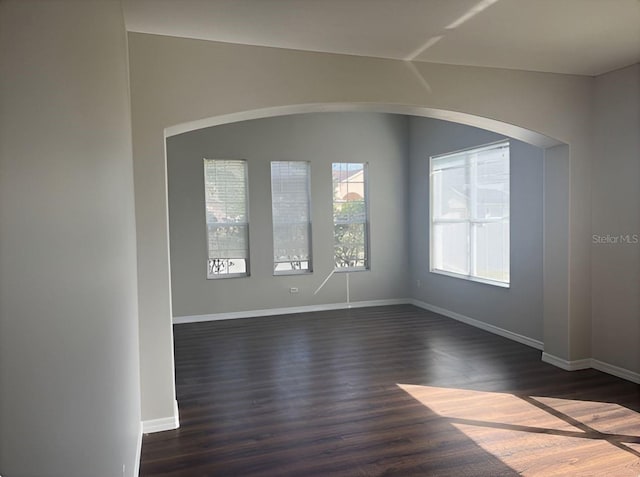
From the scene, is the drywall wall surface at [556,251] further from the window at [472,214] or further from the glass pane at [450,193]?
the glass pane at [450,193]

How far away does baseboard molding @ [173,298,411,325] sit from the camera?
6.75 m

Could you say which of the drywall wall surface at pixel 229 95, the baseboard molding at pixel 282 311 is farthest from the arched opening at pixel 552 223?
the baseboard molding at pixel 282 311

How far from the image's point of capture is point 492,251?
19.4 feet

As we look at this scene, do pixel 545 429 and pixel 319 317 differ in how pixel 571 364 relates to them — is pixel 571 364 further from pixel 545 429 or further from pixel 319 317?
pixel 319 317

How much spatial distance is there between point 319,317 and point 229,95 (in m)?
4.20

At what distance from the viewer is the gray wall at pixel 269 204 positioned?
264 inches

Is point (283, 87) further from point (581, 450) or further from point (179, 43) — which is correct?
point (581, 450)

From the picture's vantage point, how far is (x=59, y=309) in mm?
955

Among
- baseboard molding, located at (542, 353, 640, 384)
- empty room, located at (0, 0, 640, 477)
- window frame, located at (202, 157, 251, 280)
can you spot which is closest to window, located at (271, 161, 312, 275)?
window frame, located at (202, 157, 251, 280)

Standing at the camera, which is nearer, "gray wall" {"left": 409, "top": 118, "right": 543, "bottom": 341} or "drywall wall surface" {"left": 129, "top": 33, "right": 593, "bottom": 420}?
"drywall wall surface" {"left": 129, "top": 33, "right": 593, "bottom": 420}

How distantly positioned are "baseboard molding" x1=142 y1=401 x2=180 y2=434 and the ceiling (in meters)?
2.67

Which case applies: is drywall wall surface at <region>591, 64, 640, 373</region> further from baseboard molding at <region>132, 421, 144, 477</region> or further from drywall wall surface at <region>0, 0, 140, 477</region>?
drywall wall surface at <region>0, 0, 140, 477</region>

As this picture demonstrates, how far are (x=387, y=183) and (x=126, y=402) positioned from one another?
6.05 metres

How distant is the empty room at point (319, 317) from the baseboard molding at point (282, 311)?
7cm
